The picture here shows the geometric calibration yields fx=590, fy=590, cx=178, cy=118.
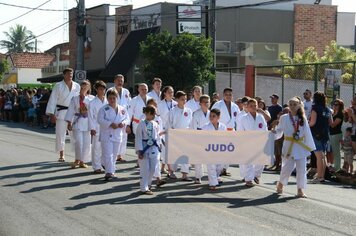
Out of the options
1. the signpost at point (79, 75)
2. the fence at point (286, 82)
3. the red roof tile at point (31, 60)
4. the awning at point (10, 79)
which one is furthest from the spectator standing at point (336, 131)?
the red roof tile at point (31, 60)

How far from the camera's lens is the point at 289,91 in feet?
72.3

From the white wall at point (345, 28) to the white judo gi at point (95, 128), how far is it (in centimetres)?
2832

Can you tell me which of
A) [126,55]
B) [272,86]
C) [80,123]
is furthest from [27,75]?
[80,123]

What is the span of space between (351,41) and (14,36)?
6870 cm

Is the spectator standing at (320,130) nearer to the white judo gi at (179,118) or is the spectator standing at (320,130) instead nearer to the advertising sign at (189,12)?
the white judo gi at (179,118)

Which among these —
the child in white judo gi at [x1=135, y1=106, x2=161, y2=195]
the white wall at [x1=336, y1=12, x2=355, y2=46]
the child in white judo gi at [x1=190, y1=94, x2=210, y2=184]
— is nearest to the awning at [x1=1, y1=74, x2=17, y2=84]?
the white wall at [x1=336, y1=12, x2=355, y2=46]

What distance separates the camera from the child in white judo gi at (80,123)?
502 inches

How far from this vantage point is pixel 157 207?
8898 millimetres

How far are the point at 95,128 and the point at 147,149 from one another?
2717 mm

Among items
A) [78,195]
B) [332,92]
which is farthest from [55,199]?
[332,92]

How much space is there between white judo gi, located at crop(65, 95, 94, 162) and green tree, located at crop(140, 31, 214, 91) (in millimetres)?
10584

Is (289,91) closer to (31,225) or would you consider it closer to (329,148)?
(329,148)

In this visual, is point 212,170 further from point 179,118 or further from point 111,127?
point 111,127

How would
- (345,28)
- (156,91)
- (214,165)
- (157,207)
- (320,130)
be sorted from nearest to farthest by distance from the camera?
(157,207) < (214,165) < (320,130) < (156,91) < (345,28)
